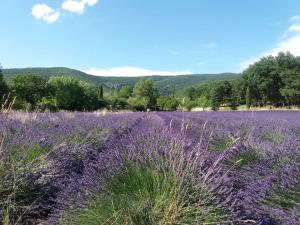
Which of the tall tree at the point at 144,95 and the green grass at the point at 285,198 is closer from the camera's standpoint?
the green grass at the point at 285,198

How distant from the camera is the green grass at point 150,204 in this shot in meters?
2.90

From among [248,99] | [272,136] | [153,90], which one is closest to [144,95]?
[153,90]

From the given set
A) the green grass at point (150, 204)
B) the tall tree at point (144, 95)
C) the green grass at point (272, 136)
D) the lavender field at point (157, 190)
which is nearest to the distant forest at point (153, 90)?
the tall tree at point (144, 95)

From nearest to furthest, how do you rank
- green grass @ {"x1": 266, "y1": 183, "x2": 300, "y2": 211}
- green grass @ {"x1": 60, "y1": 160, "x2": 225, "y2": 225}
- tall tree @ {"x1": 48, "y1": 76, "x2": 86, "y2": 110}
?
green grass @ {"x1": 60, "y1": 160, "x2": 225, "y2": 225}
green grass @ {"x1": 266, "y1": 183, "x2": 300, "y2": 211}
tall tree @ {"x1": 48, "y1": 76, "x2": 86, "y2": 110}

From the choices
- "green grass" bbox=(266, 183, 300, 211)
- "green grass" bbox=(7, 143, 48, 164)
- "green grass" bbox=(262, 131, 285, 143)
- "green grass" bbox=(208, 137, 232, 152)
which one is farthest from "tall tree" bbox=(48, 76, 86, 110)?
"green grass" bbox=(266, 183, 300, 211)

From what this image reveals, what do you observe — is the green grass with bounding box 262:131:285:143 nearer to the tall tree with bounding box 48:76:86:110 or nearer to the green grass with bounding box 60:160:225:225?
the green grass with bounding box 60:160:225:225

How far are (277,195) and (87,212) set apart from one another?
150cm

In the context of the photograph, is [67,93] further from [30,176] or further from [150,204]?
[150,204]

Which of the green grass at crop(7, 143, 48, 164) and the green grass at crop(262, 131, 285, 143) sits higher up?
the green grass at crop(7, 143, 48, 164)

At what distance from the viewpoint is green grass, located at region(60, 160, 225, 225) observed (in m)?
2.90

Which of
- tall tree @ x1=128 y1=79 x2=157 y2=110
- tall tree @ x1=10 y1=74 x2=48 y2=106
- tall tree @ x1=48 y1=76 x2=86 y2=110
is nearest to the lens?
tall tree @ x1=10 y1=74 x2=48 y2=106

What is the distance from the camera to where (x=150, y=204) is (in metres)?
3.12

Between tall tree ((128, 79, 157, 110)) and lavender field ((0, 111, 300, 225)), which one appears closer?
lavender field ((0, 111, 300, 225))

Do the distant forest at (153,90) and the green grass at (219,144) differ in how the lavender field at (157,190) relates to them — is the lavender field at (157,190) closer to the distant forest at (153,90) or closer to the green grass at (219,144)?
the green grass at (219,144)
